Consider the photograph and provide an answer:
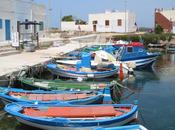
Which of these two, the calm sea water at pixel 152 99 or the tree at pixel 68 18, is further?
the tree at pixel 68 18

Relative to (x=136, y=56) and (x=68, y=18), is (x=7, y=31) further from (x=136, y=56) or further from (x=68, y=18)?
(x=68, y=18)

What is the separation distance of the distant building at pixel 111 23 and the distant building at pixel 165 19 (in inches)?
221

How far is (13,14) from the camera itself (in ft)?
146

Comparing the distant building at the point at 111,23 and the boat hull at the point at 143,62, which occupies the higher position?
the distant building at the point at 111,23

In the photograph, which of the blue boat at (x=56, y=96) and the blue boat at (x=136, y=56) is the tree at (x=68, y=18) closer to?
the blue boat at (x=136, y=56)

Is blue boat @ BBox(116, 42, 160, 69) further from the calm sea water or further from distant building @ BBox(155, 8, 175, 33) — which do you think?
distant building @ BBox(155, 8, 175, 33)

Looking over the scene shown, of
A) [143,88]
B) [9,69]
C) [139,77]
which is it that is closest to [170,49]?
[139,77]

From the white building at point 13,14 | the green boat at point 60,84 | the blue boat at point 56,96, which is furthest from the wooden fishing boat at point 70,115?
the white building at point 13,14

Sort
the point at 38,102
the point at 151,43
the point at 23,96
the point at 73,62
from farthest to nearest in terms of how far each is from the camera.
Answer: the point at 151,43 < the point at 73,62 < the point at 23,96 < the point at 38,102

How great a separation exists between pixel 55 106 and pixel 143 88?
11833mm

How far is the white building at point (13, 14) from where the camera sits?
138 ft

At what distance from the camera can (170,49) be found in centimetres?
6047

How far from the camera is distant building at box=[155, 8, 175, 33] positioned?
87.7m

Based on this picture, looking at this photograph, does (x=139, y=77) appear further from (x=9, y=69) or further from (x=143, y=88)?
(x=9, y=69)
